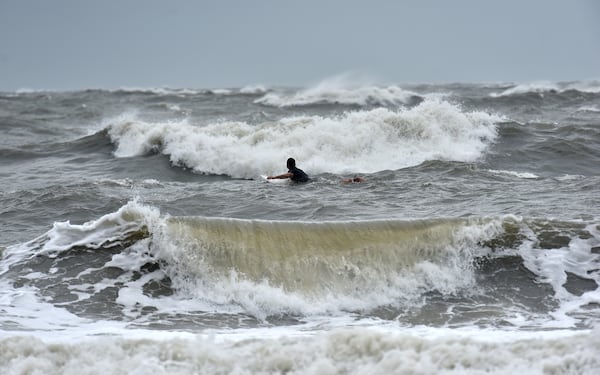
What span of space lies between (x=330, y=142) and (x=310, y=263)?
841cm

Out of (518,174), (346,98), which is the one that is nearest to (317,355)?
(518,174)

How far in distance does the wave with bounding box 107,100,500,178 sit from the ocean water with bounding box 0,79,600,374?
10 cm

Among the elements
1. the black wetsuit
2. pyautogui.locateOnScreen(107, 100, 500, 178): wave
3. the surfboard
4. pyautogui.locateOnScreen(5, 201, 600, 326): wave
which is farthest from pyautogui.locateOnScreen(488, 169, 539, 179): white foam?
pyautogui.locateOnScreen(5, 201, 600, 326): wave

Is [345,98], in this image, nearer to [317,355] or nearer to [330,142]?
[330,142]

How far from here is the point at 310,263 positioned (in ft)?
26.8

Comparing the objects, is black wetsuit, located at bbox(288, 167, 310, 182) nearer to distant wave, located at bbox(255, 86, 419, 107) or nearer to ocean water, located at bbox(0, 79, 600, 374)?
ocean water, located at bbox(0, 79, 600, 374)

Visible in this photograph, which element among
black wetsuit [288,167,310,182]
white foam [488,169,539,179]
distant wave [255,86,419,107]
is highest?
distant wave [255,86,419,107]

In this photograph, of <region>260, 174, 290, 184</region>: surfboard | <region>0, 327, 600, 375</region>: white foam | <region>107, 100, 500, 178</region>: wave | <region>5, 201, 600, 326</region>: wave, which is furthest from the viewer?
<region>107, 100, 500, 178</region>: wave

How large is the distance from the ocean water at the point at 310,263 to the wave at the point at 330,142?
0.31 feet

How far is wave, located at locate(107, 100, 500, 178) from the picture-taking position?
50.8 ft

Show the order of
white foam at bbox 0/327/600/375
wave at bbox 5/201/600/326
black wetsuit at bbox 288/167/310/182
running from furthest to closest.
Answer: black wetsuit at bbox 288/167/310/182
wave at bbox 5/201/600/326
white foam at bbox 0/327/600/375

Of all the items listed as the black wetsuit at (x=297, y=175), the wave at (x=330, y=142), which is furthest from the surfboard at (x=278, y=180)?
the wave at (x=330, y=142)

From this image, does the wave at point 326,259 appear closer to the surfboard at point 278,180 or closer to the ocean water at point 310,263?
Answer: the ocean water at point 310,263

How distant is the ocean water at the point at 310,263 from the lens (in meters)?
5.75
